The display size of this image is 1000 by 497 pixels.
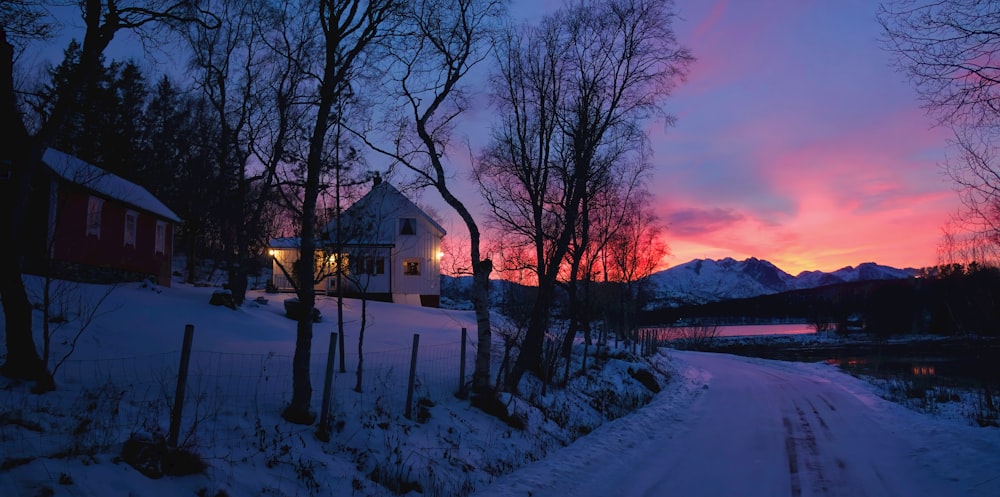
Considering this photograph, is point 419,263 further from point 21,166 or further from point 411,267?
point 21,166

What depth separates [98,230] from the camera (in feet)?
81.2

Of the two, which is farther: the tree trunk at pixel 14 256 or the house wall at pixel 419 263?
the house wall at pixel 419 263

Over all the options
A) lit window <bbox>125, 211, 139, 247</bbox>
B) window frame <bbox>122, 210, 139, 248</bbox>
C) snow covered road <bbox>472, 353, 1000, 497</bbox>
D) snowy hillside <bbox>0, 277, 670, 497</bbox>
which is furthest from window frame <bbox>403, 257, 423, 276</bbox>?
snow covered road <bbox>472, 353, 1000, 497</bbox>

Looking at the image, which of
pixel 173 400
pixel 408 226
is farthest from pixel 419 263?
pixel 173 400

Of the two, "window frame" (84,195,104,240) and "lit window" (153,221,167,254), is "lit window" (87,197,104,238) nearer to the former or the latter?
"window frame" (84,195,104,240)

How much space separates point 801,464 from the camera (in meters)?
9.73

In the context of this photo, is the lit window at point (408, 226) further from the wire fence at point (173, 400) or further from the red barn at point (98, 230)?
the wire fence at point (173, 400)

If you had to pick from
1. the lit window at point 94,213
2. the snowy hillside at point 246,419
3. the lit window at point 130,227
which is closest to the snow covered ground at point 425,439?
the snowy hillside at point 246,419

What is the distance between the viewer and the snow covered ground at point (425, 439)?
7223 millimetres

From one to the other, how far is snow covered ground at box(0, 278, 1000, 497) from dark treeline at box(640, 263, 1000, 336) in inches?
373

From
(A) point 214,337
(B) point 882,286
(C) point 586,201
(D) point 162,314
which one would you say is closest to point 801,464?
(C) point 586,201

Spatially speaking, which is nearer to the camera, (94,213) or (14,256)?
(14,256)

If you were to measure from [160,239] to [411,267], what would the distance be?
16783 mm

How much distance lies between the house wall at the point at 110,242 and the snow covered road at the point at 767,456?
19.3 m
